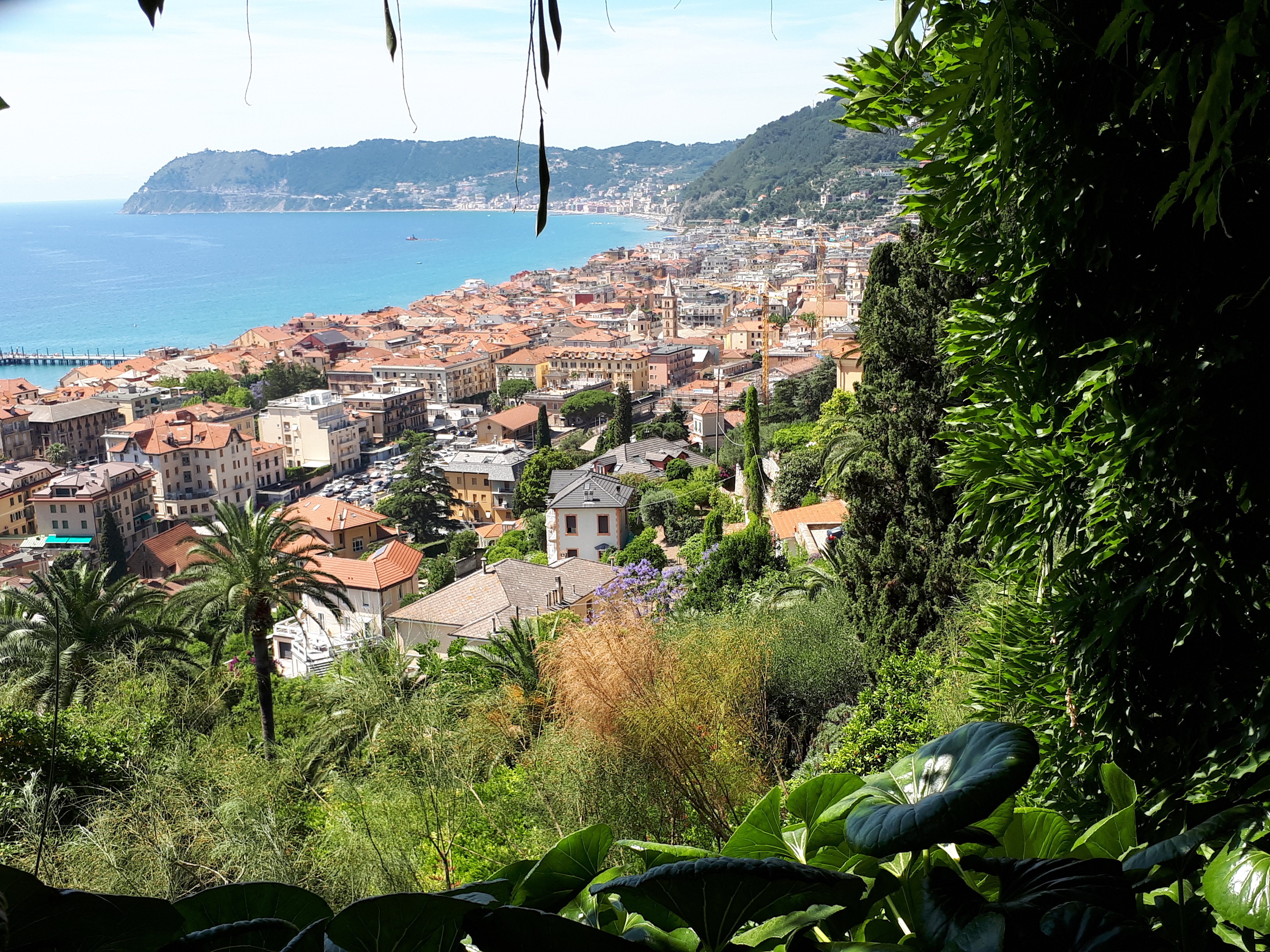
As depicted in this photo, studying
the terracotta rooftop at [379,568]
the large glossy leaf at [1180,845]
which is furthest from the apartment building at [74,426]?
the large glossy leaf at [1180,845]

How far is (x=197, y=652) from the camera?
1423 centimetres

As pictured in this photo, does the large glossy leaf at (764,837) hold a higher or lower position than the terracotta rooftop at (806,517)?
higher

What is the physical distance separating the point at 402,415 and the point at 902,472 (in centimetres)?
4582

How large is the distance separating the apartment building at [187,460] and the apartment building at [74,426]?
396cm

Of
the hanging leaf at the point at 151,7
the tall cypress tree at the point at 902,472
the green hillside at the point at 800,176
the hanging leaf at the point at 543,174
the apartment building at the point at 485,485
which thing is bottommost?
the apartment building at the point at 485,485

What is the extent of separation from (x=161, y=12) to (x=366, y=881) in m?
5.54

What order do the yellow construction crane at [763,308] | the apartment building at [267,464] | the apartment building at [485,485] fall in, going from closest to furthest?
1. the apartment building at [485,485]
2. the apartment building at [267,464]
3. the yellow construction crane at [763,308]

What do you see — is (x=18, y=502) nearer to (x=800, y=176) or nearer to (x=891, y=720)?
(x=891, y=720)

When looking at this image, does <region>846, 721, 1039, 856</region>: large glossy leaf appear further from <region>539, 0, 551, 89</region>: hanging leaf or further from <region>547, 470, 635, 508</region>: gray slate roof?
<region>547, 470, 635, 508</region>: gray slate roof

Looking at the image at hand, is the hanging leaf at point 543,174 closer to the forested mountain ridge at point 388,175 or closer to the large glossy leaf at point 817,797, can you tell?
the large glossy leaf at point 817,797

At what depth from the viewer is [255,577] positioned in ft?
28.6

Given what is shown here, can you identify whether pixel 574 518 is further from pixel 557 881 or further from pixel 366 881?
pixel 557 881

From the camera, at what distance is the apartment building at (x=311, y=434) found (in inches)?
1708

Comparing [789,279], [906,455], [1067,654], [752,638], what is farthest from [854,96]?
[789,279]
